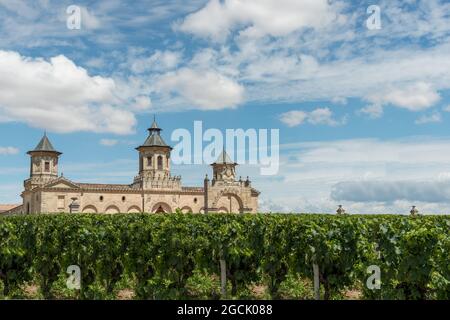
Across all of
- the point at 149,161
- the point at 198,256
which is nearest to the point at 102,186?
the point at 149,161

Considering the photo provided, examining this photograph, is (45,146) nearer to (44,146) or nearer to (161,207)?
(44,146)

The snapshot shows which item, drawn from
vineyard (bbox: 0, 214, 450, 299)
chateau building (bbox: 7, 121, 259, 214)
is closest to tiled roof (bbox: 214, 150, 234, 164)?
chateau building (bbox: 7, 121, 259, 214)

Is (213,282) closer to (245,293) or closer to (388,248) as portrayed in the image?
(245,293)

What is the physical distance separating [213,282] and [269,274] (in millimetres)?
2372

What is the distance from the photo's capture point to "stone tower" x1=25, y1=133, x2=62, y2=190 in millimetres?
66250

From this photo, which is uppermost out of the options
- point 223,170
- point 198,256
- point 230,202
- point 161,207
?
point 223,170

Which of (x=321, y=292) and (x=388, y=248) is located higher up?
(x=388, y=248)

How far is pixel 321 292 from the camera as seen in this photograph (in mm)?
13703

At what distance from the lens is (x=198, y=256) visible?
13680 millimetres

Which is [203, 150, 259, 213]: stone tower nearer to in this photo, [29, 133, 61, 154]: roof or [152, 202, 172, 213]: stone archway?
[152, 202, 172, 213]: stone archway

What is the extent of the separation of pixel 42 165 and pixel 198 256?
5769 cm

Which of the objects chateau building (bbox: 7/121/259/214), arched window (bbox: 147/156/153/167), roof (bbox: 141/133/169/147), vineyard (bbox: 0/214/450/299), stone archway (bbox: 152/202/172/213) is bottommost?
vineyard (bbox: 0/214/450/299)
